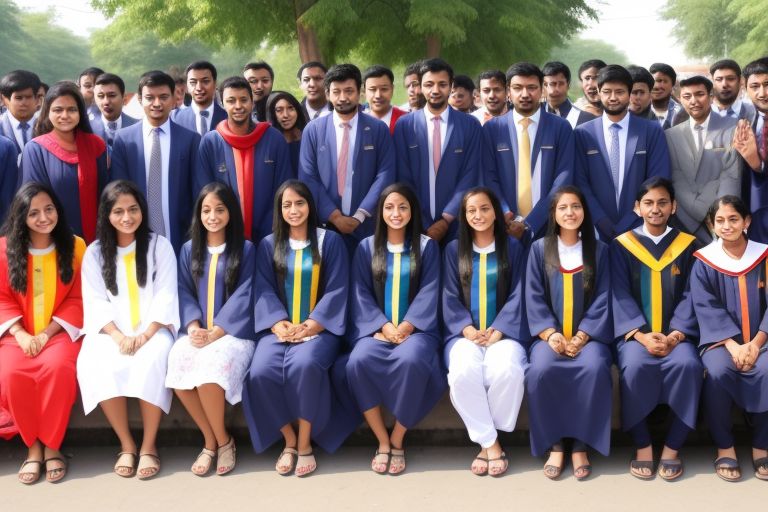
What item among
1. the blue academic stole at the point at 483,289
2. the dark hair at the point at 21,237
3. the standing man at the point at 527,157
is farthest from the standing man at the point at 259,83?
the blue academic stole at the point at 483,289

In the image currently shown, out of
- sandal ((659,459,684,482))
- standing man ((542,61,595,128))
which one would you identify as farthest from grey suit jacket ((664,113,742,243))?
sandal ((659,459,684,482))

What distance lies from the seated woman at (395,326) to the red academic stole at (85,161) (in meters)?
1.90

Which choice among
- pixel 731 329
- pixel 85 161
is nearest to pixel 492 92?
pixel 731 329

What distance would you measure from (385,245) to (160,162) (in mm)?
1800

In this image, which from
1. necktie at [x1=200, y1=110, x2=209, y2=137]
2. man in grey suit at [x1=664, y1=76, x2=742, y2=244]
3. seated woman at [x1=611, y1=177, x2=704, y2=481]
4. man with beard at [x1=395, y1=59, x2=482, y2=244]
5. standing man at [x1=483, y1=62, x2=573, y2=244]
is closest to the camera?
seated woman at [x1=611, y1=177, x2=704, y2=481]

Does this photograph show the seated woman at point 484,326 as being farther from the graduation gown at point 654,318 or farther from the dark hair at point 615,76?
the dark hair at point 615,76

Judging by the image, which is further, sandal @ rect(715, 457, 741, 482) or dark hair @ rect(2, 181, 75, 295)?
dark hair @ rect(2, 181, 75, 295)

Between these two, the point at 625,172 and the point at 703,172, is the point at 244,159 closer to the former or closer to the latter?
the point at 625,172

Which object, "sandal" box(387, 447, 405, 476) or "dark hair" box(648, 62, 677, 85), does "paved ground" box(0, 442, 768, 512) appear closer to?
"sandal" box(387, 447, 405, 476)

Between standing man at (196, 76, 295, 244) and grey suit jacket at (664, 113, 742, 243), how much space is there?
2.78 metres

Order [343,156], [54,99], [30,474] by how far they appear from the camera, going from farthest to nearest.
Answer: [343,156] < [54,99] < [30,474]

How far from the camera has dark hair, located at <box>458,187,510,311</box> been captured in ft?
16.2

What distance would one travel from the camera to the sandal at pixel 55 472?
446cm

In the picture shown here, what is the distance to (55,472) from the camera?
4.48 m
